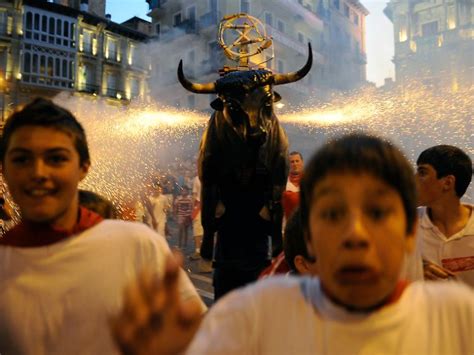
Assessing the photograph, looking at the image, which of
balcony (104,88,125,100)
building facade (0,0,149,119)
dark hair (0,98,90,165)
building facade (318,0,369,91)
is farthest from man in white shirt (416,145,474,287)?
balcony (104,88,125,100)

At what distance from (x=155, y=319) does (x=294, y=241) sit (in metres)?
1.17

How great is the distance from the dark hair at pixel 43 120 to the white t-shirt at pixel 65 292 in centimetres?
35

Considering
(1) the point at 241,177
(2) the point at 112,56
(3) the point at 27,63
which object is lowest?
(1) the point at 241,177

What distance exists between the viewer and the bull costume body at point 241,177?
3.56m

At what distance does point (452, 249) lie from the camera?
2723 mm

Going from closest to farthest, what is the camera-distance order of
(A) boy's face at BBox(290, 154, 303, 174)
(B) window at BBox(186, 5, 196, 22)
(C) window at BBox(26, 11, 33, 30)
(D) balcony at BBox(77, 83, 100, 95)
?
1. (A) boy's face at BBox(290, 154, 303, 174)
2. (B) window at BBox(186, 5, 196, 22)
3. (C) window at BBox(26, 11, 33, 30)
4. (D) balcony at BBox(77, 83, 100, 95)

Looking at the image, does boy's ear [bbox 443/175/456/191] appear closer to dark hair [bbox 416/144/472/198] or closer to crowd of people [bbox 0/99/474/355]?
dark hair [bbox 416/144/472/198]

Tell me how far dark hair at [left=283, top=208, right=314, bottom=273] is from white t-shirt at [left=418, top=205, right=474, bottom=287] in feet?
3.24

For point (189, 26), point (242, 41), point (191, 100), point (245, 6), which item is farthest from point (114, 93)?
point (242, 41)

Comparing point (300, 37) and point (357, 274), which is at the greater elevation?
point (300, 37)

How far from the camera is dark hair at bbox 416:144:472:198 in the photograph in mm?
2879

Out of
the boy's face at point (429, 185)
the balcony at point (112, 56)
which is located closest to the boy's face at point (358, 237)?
the boy's face at point (429, 185)

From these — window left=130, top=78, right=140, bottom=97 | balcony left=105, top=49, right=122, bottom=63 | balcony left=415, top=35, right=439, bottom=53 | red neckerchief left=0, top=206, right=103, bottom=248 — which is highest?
balcony left=105, top=49, right=122, bottom=63

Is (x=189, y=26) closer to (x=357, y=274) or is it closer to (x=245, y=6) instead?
(x=245, y=6)
